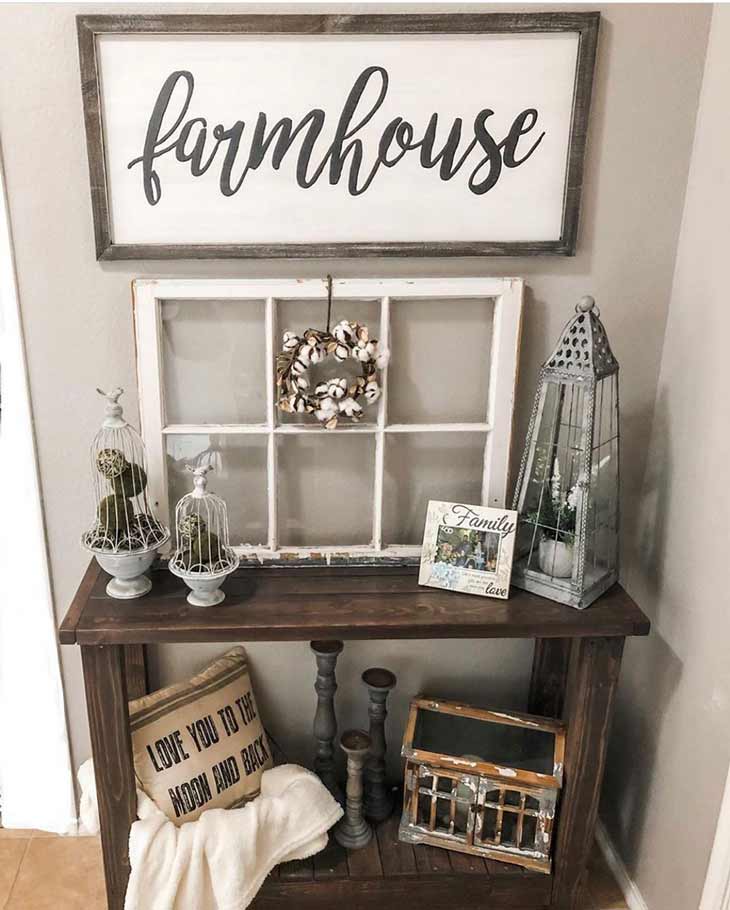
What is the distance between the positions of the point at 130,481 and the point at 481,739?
95cm

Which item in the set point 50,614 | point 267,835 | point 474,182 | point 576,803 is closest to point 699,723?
point 576,803

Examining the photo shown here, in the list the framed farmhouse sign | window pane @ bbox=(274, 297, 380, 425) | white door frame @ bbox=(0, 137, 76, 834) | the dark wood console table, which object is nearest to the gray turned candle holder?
the dark wood console table

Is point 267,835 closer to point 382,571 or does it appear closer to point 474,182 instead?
point 382,571

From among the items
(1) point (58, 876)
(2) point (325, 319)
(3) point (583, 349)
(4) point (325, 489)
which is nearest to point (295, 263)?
(2) point (325, 319)

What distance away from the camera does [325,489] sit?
5.56ft

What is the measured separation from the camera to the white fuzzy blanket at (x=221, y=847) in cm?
156

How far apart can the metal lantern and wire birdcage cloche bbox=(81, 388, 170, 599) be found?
0.71 meters

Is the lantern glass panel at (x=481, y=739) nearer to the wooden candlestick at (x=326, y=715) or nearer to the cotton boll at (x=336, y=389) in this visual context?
the wooden candlestick at (x=326, y=715)

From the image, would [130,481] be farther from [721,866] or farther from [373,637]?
[721,866]

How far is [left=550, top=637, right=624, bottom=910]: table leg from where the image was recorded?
5.13 ft

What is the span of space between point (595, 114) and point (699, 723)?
115cm

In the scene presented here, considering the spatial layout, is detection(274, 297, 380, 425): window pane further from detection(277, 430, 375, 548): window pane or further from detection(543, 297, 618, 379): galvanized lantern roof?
detection(543, 297, 618, 379): galvanized lantern roof

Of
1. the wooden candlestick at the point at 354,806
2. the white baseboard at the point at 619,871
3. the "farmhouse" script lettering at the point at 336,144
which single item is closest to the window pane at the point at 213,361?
the "farmhouse" script lettering at the point at 336,144

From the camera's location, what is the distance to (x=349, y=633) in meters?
1.47
